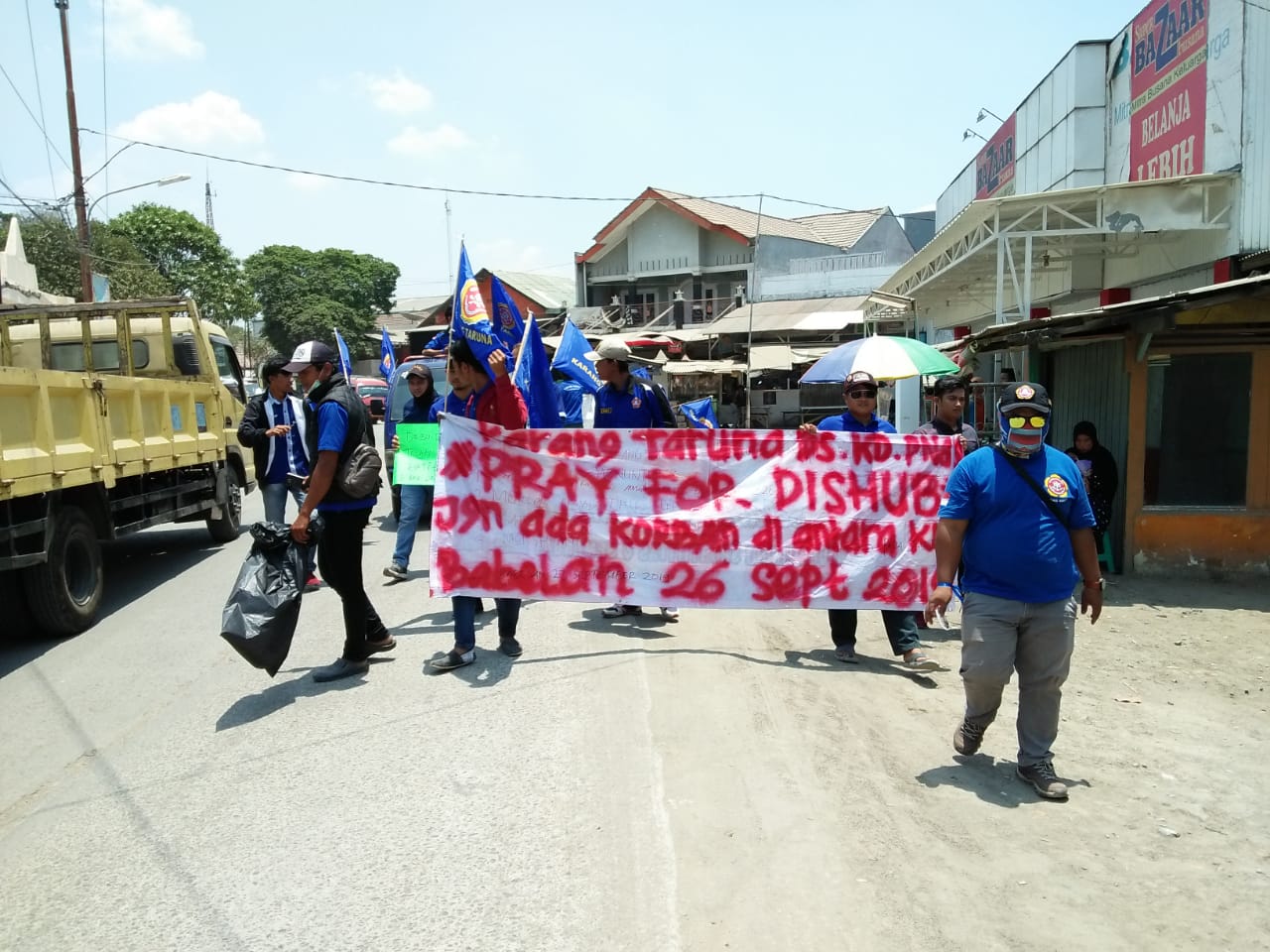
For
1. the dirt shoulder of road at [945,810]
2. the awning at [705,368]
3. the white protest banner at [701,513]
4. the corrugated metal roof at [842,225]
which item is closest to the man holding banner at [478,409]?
the white protest banner at [701,513]

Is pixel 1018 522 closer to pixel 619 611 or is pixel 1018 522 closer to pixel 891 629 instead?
Result: pixel 891 629

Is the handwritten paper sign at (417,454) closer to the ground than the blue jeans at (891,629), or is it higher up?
higher up

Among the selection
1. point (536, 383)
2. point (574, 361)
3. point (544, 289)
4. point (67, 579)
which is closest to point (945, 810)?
point (536, 383)

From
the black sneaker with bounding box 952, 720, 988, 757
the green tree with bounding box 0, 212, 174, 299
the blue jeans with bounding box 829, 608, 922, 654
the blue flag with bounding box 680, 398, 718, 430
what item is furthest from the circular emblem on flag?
the green tree with bounding box 0, 212, 174, 299

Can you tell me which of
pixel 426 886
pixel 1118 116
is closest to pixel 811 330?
pixel 1118 116

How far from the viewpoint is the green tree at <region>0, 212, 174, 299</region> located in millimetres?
32812

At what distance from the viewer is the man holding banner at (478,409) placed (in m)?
5.48

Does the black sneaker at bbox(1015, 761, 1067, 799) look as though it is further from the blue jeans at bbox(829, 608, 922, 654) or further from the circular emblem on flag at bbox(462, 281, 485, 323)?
the circular emblem on flag at bbox(462, 281, 485, 323)

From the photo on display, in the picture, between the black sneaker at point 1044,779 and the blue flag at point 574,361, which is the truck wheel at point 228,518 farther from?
the black sneaker at point 1044,779

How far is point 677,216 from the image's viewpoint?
37.8 metres

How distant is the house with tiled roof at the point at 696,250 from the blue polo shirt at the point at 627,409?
89.7 ft

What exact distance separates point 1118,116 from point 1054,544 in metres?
16.0

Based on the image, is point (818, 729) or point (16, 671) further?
point (16, 671)

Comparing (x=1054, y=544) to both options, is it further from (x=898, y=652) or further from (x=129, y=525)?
(x=129, y=525)
